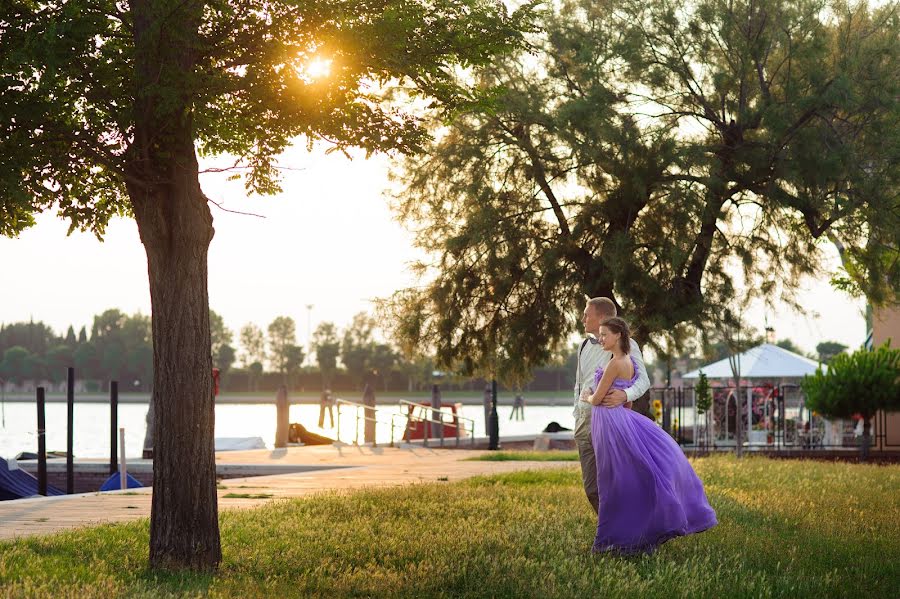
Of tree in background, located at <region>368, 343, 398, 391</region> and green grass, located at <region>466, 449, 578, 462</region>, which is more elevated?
tree in background, located at <region>368, 343, 398, 391</region>

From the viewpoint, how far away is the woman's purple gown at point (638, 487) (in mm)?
8703

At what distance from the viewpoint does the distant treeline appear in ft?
335

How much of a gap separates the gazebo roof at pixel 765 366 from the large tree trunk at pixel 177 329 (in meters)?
21.6

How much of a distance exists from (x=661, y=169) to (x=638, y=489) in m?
10.9

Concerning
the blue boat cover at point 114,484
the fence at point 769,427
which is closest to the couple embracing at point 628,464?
the blue boat cover at point 114,484

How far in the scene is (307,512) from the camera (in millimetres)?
11789

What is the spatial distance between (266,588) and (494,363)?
559 inches

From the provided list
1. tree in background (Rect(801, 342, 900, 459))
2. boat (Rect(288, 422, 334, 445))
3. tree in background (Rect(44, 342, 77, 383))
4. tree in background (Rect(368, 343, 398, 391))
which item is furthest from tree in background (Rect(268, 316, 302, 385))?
tree in background (Rect(801, 342, 900, 459))

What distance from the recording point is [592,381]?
9.26 meters

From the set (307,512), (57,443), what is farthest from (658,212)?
(57,443)

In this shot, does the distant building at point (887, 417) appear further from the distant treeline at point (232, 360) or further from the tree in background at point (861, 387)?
the distant treeline at point (232, 360)

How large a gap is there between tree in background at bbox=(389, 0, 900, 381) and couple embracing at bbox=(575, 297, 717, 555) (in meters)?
9.63

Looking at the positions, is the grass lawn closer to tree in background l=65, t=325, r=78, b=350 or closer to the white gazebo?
the white gazebo

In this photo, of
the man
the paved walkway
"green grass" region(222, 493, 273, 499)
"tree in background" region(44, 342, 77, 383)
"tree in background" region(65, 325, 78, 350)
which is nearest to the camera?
the man
